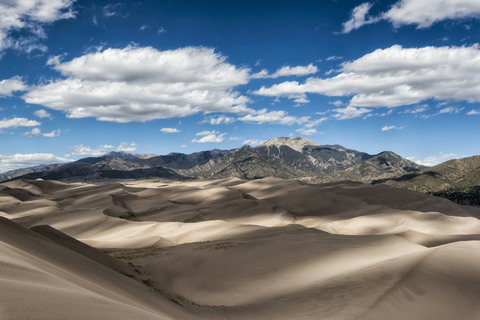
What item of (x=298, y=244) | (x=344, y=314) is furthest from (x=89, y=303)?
(x=298, y=244)

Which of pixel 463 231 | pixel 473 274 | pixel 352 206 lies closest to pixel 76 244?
pixel 473 274

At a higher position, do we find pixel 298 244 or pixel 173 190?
pixel 173 190

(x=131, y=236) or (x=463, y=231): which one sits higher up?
(x=131, y=236)

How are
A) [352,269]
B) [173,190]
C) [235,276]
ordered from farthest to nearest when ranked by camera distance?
[173,190], [235,276], [352,269]

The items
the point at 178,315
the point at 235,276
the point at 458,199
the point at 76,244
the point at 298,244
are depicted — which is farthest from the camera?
the point at 458,199

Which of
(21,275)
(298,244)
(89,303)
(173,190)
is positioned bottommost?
(298,244)

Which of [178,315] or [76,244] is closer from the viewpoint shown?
[178,315]

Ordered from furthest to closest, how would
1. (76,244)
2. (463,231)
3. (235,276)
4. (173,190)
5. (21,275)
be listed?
(173,190), (463,231), (235,276), (76,244), (21,275)

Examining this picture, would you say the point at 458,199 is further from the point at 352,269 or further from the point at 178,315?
the point at 178,315

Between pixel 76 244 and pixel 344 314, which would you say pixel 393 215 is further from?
pixel 76 244
